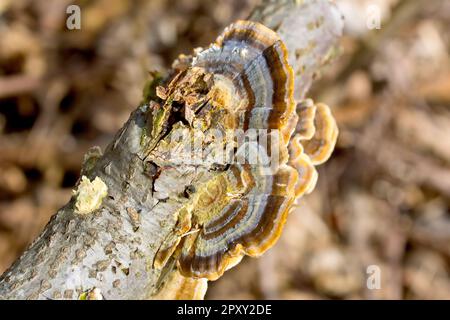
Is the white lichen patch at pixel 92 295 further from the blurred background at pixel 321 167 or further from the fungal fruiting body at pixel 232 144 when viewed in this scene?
the blurred background at pixel 321 167

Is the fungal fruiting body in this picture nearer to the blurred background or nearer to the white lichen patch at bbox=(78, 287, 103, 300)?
the white lichen patch at bbox=(78, 287, 103, 300)

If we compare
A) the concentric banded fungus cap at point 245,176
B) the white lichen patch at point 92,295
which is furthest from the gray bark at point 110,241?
the concentric banded fungus cap at point 245,176

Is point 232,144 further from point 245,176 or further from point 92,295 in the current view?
point 92,295

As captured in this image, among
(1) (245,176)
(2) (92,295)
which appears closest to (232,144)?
(1) (245,176)

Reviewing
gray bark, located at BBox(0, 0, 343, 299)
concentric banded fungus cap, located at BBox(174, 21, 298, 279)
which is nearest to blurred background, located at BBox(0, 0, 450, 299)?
concentric banded fungus cap, located at BBox(174, 21, 298, 279)

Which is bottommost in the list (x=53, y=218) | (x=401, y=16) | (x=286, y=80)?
(x=53, y=218)

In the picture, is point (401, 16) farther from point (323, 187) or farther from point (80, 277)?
point (80, 277)
